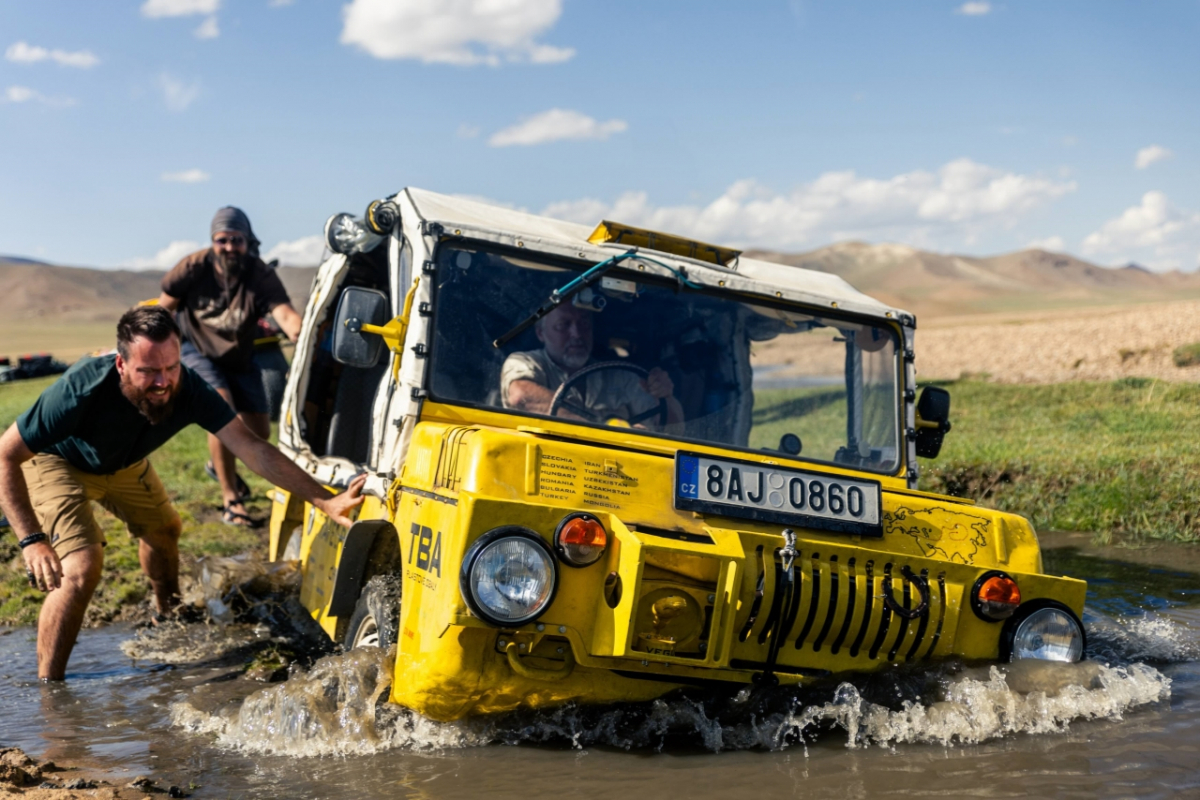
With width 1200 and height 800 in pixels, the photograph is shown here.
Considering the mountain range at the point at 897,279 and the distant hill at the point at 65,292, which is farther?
the distant hill at the point at 65,292

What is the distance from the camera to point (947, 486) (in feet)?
30.7

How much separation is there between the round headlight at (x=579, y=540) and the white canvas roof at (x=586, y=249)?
147cm

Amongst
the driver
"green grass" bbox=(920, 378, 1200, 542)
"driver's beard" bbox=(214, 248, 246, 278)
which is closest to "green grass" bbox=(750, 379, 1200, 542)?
"green grass" bbox=(920, 378, 1200, 542)

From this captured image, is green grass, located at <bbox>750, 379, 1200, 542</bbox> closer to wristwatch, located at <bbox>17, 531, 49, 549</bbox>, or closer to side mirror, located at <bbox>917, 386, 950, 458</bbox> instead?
side mirror, located at <bbox>917, 386, 950, 458</bbox>

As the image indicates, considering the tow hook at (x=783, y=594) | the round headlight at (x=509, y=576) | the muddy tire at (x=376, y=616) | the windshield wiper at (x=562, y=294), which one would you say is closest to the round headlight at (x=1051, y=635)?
the tow hook at (x=783, y=594)

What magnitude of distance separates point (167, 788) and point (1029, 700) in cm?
287

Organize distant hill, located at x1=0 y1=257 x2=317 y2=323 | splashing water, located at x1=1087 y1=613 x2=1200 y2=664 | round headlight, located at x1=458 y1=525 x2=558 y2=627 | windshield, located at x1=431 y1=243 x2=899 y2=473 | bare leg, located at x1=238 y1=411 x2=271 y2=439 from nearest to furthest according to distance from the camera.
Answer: round headlight, located at x1=458 y1=525 x2=558 y2=627, windshield, located at x1=431 y1=243 x2=899 y2=473, splashing water, located at x1=1087 y1=613 x2=1200 y2=664, bare leg, located at x1=238 y1=411 x2=271 y2=439, distant hill, located at x1=0 y1=257 x2=317 y2=323

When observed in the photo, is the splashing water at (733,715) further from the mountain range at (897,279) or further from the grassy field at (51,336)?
the mountain range at (897,279)

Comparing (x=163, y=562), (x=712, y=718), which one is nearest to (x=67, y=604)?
(x=163, y=562)

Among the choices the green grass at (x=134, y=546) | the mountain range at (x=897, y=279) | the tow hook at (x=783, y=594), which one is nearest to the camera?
the tow hook at (x=783, y=594)

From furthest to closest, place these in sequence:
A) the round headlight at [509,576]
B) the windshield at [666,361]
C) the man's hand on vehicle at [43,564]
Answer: the man's hand on vehicle at [43,564]
the windshield at [666,361]
the round headlight at [509,576]

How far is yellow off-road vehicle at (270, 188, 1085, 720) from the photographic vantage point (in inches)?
146

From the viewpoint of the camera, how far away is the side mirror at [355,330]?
15.5ft

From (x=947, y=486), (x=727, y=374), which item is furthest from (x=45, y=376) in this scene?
(x=727, y=374)
